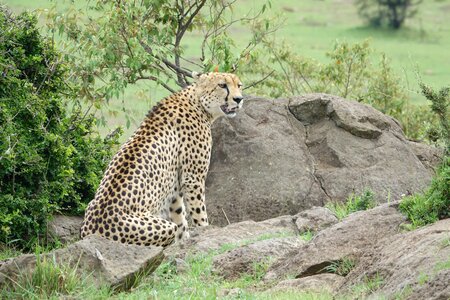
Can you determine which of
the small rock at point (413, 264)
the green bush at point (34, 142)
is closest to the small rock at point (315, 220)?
the small rock at point (413, 264)

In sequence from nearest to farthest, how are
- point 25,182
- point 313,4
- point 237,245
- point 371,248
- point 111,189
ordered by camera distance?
point 371,248, point 237,245, point 111,189, point 25,182, point 313,4

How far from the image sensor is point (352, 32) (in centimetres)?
2367

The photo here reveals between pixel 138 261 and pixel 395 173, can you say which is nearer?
pixel 138 261

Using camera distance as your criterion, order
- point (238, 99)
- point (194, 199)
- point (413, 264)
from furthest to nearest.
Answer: point (238, 99), point (194, 199), point (413, 264)

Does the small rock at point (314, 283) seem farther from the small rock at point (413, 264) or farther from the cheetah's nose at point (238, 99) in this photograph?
the cheetah's nose at point (238, 99)

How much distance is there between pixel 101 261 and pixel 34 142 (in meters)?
2.43

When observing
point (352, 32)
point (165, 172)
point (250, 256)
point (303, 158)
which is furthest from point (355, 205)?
point (352, 32)

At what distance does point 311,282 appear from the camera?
5617 mm

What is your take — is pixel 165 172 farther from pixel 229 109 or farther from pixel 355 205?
pixel 355 205

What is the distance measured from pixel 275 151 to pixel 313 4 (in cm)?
1865

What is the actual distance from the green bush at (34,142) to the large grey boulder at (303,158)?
1.23 meters

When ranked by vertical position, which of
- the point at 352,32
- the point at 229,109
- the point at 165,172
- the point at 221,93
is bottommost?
the point at 352,32

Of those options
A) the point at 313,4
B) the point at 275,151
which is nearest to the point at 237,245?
the point at 275,151

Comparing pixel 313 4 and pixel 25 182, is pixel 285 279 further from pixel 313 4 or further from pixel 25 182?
pixel 313 4
